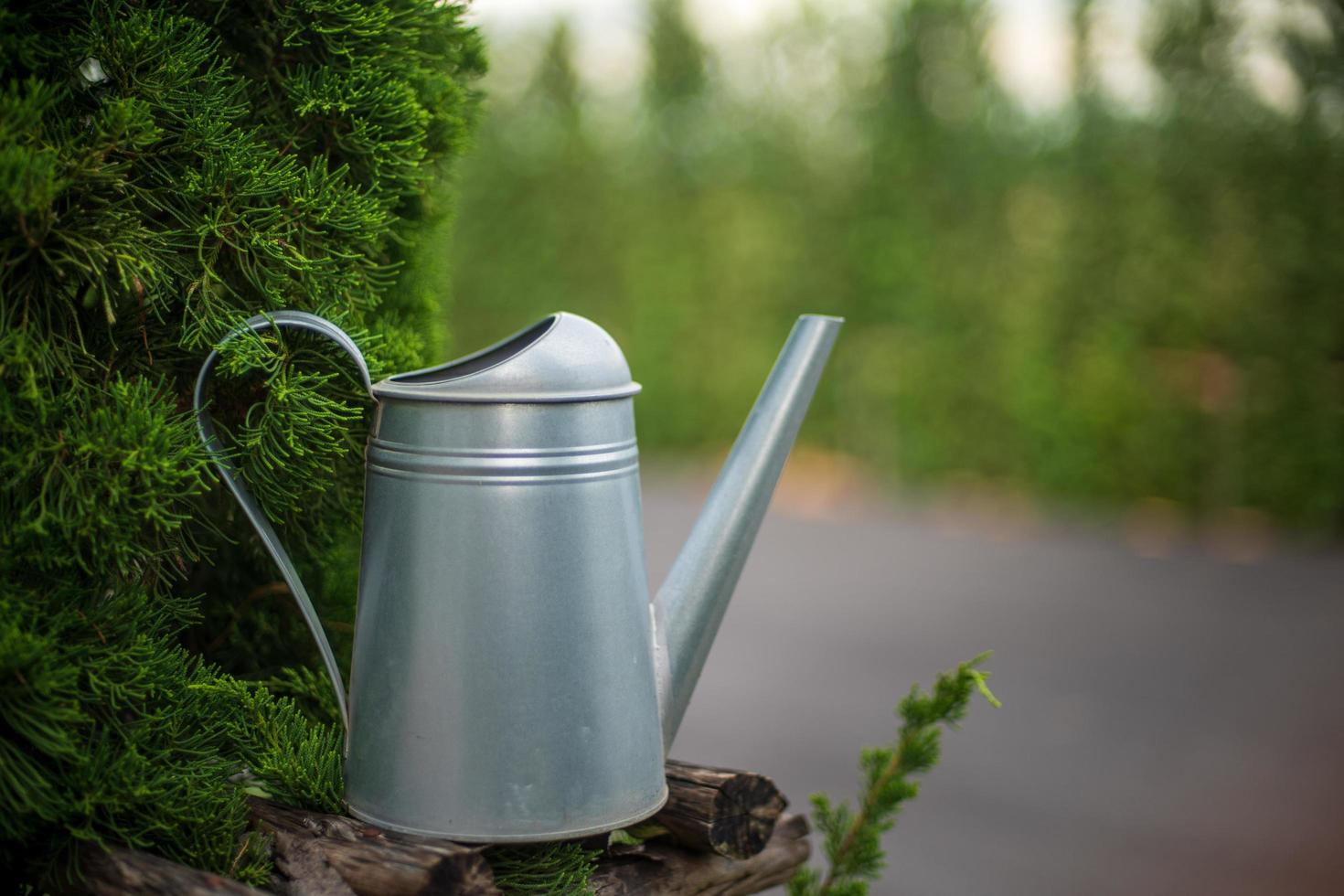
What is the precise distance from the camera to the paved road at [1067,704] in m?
3.40

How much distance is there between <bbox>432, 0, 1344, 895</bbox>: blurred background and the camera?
4102 millimetres

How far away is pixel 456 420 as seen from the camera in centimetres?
108

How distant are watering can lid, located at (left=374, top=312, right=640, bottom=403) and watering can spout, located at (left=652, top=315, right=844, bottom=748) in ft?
0.69

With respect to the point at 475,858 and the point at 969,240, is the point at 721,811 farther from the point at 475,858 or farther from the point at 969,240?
the point at 969,240

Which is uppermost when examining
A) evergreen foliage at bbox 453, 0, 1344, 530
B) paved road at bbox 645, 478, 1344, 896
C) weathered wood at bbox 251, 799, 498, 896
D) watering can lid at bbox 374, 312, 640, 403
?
evergreen foliage at bbox 453, 0, 1344, 530

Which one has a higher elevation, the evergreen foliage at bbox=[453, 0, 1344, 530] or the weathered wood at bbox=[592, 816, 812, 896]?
the evergreen foliage at bbox=[453, 0, 1344, 530]

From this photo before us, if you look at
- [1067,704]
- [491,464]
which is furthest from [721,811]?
[1067,704]

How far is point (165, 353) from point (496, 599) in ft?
1.42

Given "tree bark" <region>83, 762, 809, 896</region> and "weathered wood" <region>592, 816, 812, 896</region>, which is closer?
"tree bark" <region>83, 762, 809, 896</region>

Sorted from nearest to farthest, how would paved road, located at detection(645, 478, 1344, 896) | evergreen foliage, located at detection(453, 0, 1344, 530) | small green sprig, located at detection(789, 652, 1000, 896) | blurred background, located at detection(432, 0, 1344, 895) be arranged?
1. small green sprig, located at detection(789, 652, 1000, 896)
2. paved road, located at detection(645, 478, 1344, 896)
3. blurred background, located at detection(432, 0, 1344, 895)
4. evergreen foliage, located at detection(453, 0, 1344, 530)

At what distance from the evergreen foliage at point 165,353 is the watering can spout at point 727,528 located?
1.21 feet

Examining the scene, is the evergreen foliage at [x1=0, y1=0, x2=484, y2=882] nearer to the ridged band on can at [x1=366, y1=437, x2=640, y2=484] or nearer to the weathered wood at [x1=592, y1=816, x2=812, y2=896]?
the ridged band on can at [x1=366, y1=437, x2=640, y2=484]

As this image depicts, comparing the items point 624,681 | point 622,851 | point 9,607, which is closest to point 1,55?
point 9,607

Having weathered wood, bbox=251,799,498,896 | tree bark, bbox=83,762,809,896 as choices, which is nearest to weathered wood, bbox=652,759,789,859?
tree bark, bbox=83,762,809,896
